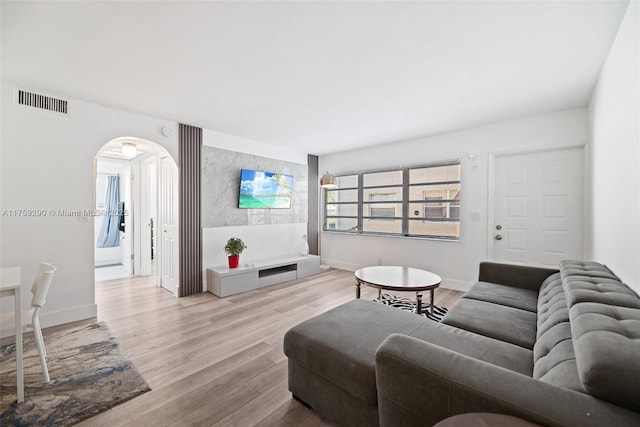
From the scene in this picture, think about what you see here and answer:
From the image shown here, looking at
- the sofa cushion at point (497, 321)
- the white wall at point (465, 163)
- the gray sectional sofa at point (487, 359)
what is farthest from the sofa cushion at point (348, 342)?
the white wall at point (465, 163)

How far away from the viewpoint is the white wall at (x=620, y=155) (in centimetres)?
156

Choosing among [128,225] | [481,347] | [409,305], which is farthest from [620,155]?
[128,225]

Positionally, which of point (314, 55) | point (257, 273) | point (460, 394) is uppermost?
point (314, 55)

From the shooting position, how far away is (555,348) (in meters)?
1.19

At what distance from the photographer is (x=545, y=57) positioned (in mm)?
2193

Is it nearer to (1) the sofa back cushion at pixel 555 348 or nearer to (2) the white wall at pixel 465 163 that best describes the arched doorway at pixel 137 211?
(2) the white wall at pixel 465 163

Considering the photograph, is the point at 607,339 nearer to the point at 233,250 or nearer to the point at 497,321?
the point at 497,321

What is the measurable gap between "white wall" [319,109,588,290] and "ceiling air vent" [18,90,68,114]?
4404mm

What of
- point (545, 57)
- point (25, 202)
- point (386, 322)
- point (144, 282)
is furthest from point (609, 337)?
point (144, 282)

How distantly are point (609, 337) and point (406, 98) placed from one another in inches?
106

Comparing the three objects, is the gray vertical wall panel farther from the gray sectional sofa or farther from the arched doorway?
the gray sectional sofa

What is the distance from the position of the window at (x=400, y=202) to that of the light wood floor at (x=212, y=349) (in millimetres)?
1148

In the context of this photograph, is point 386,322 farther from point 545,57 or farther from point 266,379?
point 545,57

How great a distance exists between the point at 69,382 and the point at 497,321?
3.09 metres
